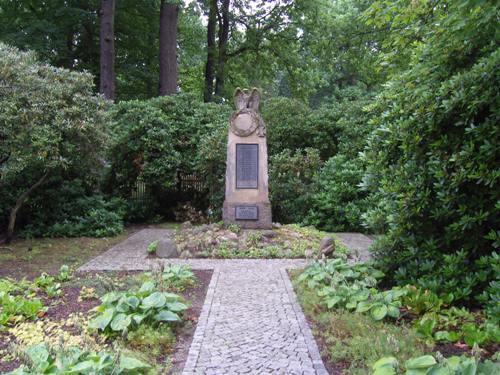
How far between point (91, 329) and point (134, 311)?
1.45 feet

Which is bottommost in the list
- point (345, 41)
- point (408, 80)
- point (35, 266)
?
point (35, 266)

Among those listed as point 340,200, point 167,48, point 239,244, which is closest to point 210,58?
point 167,48

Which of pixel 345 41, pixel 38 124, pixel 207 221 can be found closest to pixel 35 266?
pixel 38 124

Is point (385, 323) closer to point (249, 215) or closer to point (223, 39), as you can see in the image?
point (249, 215)

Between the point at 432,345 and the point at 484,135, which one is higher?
the point at 484,135

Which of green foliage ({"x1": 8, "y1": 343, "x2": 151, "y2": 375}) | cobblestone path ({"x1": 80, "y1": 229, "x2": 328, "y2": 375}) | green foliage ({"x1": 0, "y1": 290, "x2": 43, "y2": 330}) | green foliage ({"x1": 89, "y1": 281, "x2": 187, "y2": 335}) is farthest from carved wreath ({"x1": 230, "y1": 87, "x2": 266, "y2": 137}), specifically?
green foliage ({"x1": 8, "y1": 343, "x2": 151, "y2": 375})

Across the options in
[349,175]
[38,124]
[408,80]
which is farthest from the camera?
[349,175]

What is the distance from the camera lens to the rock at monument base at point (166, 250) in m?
9.15

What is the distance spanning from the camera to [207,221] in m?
14.4

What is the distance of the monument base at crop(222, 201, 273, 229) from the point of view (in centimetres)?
1094

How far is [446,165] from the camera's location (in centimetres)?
502

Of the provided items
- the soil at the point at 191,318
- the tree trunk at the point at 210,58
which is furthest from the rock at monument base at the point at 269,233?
the tree trunk at the point at 210,58

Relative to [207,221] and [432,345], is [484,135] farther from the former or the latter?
[207,221]

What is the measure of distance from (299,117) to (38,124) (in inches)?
350
